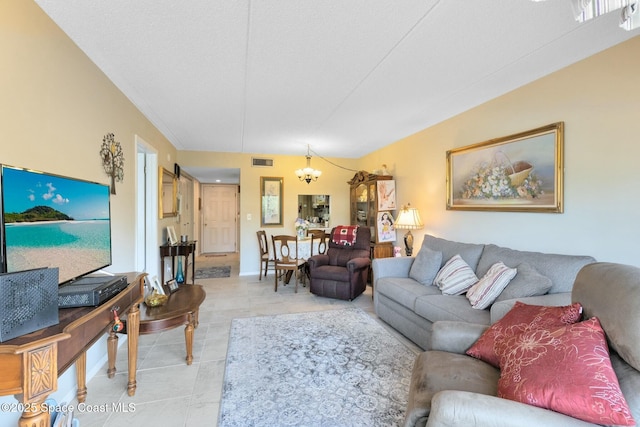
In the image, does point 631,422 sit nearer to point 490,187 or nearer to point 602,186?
point 602,186

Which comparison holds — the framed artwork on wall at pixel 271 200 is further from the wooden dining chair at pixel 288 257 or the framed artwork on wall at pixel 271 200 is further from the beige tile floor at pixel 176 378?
the beige tile floor at pixel 176 378

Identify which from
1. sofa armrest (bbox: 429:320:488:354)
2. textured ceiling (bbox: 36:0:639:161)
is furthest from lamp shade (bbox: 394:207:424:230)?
sofa armrest (bbox: 429:320:488:354)

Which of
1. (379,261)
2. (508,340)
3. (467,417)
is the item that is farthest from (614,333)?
(379,261)

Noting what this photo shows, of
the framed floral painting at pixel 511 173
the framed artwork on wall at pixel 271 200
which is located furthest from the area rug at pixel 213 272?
the framed floral painting at pixel 511 173

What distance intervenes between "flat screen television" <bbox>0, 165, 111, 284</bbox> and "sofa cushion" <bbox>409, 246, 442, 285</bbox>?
2.85 metres

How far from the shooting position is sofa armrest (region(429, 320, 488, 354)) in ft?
5.27

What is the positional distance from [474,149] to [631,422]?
2.73 meters

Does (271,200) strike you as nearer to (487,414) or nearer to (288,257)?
(288,257)

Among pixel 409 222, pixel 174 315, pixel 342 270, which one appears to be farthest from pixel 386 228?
pixel 174 315

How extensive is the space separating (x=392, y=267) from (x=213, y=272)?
4019mm

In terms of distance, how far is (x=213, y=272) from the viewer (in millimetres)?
5891

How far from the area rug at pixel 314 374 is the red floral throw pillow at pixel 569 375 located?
89cm

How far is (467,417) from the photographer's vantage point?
99cm

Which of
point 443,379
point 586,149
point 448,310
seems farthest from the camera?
point 448,310
